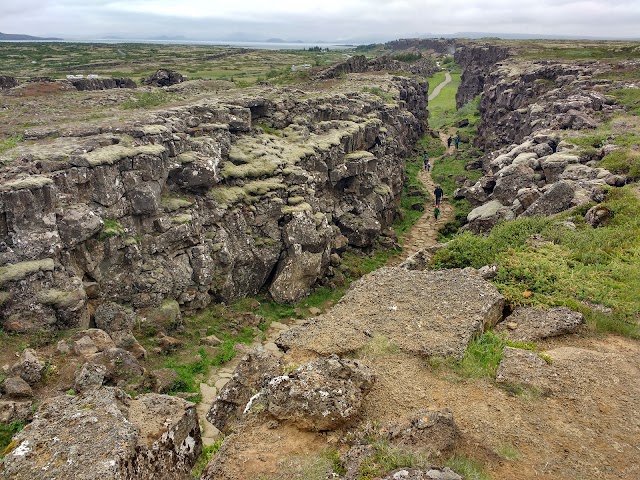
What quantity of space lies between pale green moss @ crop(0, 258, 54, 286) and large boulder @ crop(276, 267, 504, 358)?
11.5 meters

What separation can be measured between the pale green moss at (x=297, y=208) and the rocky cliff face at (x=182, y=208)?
10 centimetres

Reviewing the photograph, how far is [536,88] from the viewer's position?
5772 centimetres

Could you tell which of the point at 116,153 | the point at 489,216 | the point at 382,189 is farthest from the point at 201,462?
the point at 382,189

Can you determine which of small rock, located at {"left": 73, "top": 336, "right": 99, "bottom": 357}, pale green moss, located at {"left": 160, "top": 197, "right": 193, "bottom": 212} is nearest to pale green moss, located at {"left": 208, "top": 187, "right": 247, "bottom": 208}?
pale green moss, located at {"left": 160, "top": 197, "right": 193, "bottom": 212}

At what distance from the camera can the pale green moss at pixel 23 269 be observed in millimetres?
18047

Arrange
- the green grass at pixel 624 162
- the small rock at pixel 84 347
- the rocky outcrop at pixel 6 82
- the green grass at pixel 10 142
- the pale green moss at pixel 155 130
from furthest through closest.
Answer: the rocky outcrop at pixel 6 82 → the pale green moss at pixel 155 130 → the green grass at pixel 624 162 → the green grass at pixel 10 142 → the small rock at pixel 84 347

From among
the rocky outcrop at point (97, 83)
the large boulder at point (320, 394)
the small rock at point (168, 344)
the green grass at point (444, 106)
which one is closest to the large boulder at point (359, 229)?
Answer: the small rock at point (168, 344)

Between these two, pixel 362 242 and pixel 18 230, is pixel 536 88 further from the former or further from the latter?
pixel 18 230

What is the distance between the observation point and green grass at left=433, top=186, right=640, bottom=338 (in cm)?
1391

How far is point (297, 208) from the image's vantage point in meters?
28.4

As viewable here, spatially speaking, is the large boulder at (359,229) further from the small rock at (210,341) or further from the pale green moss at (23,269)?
the pale green moss at (23,269)

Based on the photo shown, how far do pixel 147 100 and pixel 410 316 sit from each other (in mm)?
29289

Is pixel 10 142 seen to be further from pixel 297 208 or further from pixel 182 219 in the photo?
pixel 297 208

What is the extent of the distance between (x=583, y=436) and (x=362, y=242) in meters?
25.2
